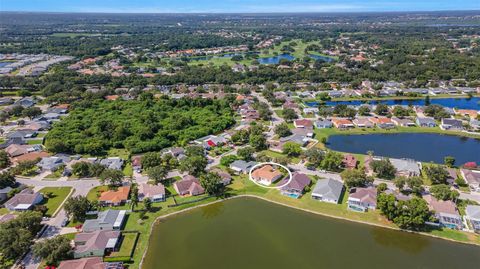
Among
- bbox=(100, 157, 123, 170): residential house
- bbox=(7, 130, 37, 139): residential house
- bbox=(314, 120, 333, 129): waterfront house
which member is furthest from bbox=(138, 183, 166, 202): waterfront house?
bbox=(314, 120, 333, 129): waterfront house

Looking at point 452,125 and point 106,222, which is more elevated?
point 452,125

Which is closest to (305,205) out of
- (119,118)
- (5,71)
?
(119,118)

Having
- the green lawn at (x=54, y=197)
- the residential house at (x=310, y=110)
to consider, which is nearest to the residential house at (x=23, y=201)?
the green lawn at (x=54, y=197)

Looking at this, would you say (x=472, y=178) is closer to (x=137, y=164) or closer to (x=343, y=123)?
(x=343, y=123)

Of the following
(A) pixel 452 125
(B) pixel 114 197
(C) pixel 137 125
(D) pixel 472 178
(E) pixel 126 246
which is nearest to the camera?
(E) pixel 126 246

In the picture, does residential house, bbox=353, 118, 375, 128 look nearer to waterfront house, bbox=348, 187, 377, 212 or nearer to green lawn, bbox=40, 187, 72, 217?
waterfront house, bbox=348, 187, 377, 212

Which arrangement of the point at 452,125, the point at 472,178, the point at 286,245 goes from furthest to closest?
the point at 452,125 → the point at 472,178 → the point at 286,245

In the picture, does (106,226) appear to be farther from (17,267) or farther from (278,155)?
(278,155)

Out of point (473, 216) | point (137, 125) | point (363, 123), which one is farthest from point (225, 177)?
point (363, 123)
